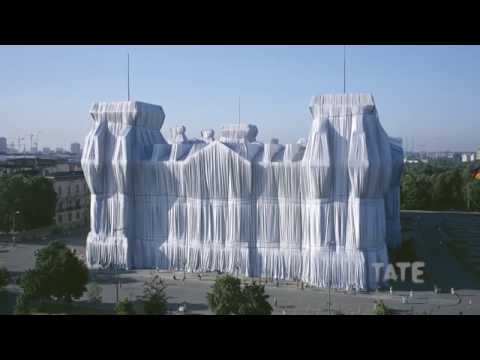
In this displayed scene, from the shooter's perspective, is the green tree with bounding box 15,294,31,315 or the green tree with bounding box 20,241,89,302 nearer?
the green tree with bounding box 15,294,31,315

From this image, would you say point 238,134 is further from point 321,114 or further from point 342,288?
point 342,288

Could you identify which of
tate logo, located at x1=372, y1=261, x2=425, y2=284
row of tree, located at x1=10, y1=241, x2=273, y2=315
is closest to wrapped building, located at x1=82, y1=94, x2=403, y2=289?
tate logo, located at x1=372, y1=261, x2=425, y2=284

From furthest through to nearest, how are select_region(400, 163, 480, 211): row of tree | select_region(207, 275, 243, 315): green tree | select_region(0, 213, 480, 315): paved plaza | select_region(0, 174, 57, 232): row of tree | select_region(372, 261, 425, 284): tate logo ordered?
select_region(400, 163, 480, 211): row of tree, select_region(0, 174, 57, 232): row of tree, select_region(372, 261, 425, 284): tate logo, select_region(0, 213, 480, 315): paved plaza, select_region(207, 275, 243, 315): green tree

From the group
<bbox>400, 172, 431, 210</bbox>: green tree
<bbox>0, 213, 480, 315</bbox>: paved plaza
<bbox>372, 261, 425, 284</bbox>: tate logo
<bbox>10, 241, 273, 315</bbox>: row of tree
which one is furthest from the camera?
<bbox>400, 172, 431, 210</bbox>: green tree

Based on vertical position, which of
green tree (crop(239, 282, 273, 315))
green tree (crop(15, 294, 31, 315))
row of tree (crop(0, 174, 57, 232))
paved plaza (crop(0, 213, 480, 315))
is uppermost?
row of tree (crop(0, 174, 57, 232))

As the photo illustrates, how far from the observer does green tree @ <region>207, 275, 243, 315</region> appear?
22109 millimetres

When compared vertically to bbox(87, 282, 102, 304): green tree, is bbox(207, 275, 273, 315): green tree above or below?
above

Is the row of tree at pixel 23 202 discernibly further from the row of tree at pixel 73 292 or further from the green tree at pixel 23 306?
the green tree at pixel 23 306

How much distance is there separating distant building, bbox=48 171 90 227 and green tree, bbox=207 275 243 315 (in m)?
39.5

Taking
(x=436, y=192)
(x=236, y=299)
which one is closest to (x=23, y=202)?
(x=236, y=299)

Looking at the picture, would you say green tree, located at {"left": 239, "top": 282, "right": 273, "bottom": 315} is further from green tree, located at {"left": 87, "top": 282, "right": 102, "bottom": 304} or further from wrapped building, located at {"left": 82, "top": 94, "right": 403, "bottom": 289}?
green tree, located at {"left": 87, "top": 282, "right": 102, "bottom": 304}

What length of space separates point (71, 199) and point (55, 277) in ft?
118
